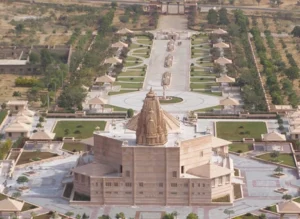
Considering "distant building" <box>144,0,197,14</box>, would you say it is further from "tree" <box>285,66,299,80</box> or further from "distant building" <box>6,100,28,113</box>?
"distant building" <box>6,100,28,113</box>

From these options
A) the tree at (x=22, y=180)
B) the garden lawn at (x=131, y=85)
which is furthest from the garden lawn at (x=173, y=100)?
the tree at (x=22, y=180)

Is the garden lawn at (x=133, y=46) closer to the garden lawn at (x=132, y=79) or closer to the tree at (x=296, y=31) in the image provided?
the garden lawn at (x=132, y=79)

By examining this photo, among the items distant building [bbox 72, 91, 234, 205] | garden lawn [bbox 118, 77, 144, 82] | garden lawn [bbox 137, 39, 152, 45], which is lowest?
distant building [bbox 72, 91, 234, 205]

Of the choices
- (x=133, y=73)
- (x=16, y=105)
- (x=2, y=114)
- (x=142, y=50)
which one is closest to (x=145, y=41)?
(x=142, y=50)

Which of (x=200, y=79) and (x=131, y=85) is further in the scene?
(x=200, y=79)

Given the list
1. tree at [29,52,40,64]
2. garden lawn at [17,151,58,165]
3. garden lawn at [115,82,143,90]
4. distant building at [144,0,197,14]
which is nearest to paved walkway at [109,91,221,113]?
garden lawn at [115,82,143,90]

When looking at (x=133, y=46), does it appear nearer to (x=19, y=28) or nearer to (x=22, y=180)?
(x=19, y=28)
